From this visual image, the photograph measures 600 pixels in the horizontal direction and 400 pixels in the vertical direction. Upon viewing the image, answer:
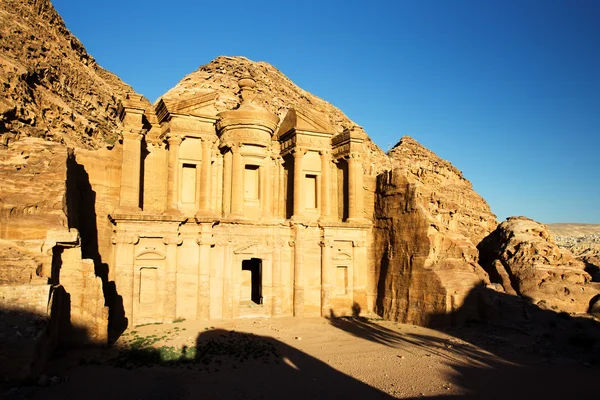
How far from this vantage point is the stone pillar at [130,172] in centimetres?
1819

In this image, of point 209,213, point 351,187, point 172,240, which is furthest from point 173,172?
point 351,187

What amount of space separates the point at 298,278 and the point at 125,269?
765 cm

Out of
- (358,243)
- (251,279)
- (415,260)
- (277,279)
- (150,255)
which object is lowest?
(251,279)

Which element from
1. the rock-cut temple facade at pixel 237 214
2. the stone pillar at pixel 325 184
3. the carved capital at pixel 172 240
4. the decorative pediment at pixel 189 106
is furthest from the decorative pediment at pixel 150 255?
the stone pillar at pixel 325 184

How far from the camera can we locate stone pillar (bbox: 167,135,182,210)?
64.4 ft

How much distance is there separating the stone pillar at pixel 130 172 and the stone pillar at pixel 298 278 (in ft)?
23.8

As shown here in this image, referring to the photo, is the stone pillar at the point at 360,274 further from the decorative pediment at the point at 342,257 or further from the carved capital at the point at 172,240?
the carved capital at the point at 172,240

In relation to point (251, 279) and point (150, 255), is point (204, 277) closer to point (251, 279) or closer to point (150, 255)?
point (150, 255)

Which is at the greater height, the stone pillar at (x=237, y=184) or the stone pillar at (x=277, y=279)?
the stone pillar at (x=237, y=184)

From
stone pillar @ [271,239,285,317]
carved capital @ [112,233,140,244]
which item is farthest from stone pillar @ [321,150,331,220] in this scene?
carved capital @ [112,233,140,244]

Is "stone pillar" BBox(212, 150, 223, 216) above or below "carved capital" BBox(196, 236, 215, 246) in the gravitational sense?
above

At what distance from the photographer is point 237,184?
67.1 ft

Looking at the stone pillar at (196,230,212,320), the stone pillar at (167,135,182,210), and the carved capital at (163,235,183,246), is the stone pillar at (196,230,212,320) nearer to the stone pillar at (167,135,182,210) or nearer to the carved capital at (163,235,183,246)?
the carved capital at (163,235,183,246)

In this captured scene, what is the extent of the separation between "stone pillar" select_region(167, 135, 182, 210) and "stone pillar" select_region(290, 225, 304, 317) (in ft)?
19.0
